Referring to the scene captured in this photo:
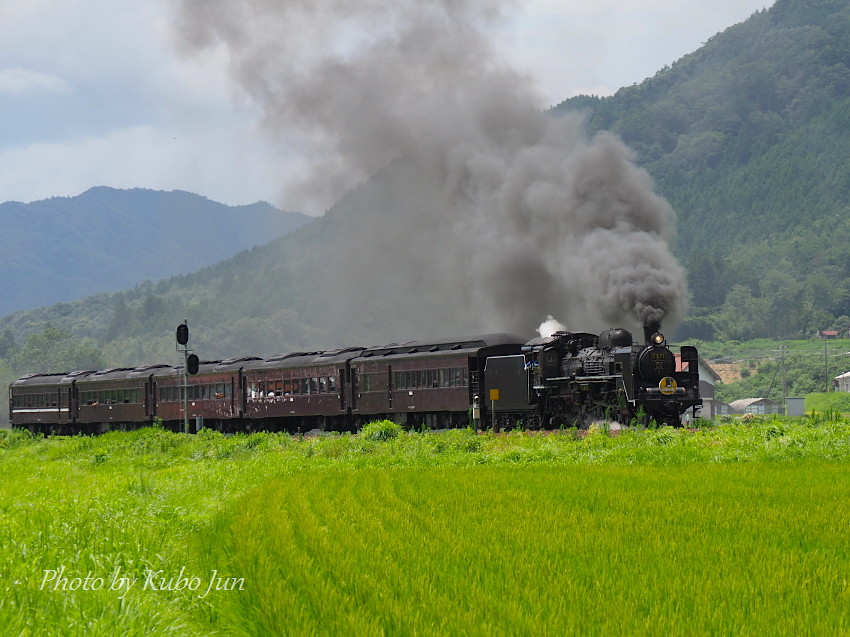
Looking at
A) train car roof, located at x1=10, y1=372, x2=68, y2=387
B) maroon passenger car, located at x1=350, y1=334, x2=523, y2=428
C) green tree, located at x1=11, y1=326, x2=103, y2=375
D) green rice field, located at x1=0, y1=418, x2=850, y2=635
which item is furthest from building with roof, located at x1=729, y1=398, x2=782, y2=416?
green tree, located at x1=11, y1=326, x2=103, y2=375

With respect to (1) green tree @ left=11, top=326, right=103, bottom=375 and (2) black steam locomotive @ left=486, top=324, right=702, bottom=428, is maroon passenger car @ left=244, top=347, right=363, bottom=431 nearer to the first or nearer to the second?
(2) black steam locomotive @ left=486, top=324, right=702, bottom=428

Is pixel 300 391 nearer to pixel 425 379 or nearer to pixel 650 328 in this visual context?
pixel 425 379

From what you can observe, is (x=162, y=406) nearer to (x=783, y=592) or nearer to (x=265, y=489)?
(x=265, y=489)

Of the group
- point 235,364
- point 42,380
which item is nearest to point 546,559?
point 235,364

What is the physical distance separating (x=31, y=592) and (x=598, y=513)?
628 cm

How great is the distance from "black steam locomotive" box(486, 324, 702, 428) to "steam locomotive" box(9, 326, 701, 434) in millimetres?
35

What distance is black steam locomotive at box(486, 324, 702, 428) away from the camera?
26.7m

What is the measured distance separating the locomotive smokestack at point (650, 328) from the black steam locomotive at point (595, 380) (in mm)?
31

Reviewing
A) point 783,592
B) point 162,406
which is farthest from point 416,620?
point 162,406

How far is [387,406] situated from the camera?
3550 cm

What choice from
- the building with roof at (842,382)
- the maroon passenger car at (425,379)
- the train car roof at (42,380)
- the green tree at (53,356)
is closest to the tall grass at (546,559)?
the maroon passenger car at (425,379)

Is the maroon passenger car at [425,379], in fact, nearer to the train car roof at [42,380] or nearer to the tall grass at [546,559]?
the tall grass at [546,559]

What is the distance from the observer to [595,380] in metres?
27.9

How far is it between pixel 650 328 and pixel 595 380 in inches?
132
